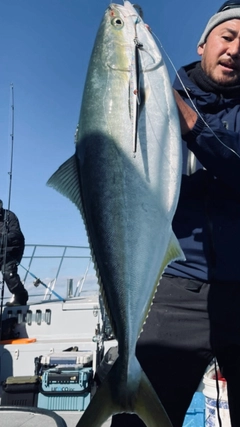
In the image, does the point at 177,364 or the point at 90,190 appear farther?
the point at 177,364

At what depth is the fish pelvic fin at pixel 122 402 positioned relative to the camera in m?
1.50

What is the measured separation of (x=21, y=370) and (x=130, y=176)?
5.20m

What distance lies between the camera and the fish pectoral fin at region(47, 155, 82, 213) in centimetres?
161

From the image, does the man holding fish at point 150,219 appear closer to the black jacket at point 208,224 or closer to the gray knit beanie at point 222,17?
the black jacket at point 208,224

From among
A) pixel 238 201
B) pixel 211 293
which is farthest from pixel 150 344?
pixel 238 201

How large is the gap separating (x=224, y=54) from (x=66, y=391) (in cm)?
377

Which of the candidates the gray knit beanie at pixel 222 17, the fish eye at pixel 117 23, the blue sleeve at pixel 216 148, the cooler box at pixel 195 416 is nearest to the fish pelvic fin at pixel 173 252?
the blue sleeve at pixel 216 148

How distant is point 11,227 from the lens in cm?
724

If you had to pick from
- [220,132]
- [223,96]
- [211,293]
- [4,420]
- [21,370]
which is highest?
[223,96]

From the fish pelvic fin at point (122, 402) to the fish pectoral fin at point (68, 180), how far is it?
2.16 feet

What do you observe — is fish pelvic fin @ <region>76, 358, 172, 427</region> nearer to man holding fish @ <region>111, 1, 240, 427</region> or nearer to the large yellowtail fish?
the large yellowtail fish

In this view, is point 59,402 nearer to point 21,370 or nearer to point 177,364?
point 21,370

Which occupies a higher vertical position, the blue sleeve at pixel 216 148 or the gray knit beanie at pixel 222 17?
the gray knit beanie at pixel 222 17

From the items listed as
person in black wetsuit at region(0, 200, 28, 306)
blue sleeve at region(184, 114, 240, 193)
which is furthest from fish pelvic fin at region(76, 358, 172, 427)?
person in black wetsuit at region(0, 200, 28, 306)
